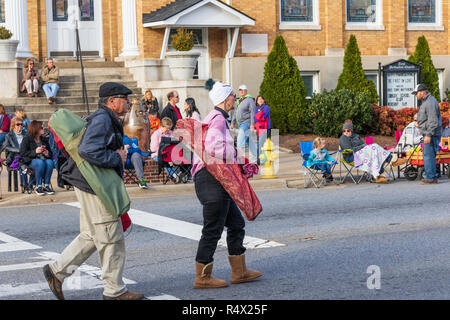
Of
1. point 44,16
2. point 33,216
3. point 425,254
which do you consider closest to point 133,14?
point 44,16

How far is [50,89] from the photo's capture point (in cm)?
2162

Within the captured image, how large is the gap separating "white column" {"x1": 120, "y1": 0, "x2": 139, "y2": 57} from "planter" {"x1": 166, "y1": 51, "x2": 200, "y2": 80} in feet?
6.73

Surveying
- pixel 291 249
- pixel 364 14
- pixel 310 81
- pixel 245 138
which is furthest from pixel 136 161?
pixel 364 14

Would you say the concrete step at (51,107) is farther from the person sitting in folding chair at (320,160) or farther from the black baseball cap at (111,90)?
the black baseball cap at (111,90)

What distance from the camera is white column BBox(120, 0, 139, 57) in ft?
79.3

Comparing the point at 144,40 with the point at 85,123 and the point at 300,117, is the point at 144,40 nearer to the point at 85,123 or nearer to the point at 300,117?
the point at 300,117

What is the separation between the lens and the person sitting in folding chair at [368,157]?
53.4ft

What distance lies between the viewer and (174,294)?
24.4 ft

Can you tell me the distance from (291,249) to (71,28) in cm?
1686

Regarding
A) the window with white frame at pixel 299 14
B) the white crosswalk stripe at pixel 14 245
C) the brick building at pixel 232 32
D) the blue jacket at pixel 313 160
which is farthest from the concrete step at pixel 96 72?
the white crosswalk stripe at pixel 14 245

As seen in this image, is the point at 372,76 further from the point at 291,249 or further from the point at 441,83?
the point at 291,249

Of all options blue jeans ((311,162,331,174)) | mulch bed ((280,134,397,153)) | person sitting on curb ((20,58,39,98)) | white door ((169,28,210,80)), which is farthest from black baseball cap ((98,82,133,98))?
white door ((169,28,210,80))

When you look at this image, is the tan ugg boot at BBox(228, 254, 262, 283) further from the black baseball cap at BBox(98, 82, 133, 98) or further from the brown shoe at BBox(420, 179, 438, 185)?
the brown shoe at BBox(420, 179, 438, 185)

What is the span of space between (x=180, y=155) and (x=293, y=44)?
36.5 feet
